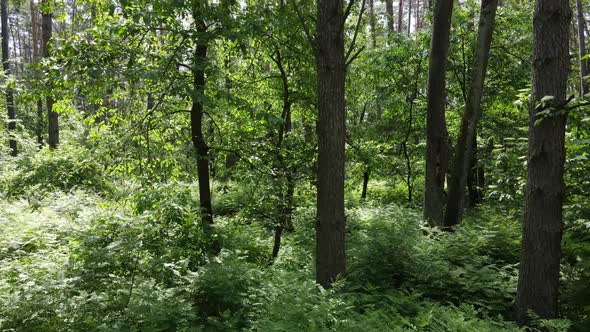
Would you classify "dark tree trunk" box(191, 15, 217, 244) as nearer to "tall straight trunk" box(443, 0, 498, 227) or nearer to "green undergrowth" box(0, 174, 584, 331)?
"green undergrowth" box(0, 174, 584, 331)

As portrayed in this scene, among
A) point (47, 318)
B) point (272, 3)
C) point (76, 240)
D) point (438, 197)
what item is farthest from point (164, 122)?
point (438, 197)

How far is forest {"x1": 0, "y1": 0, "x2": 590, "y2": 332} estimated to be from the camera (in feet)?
13.4

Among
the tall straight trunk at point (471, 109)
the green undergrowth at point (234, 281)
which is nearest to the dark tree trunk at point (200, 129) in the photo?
the green undergrowth at point (234, 281)

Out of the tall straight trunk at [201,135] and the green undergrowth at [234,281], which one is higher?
the tall straight trunk at [201,135]

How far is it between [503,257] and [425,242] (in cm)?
143

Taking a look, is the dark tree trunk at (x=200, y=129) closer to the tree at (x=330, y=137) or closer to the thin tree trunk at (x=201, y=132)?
the thin tree trunk at (x=201, y=132)

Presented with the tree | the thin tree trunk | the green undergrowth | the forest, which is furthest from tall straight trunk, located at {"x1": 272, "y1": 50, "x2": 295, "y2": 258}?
the tree

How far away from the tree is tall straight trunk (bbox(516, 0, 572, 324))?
1.91m

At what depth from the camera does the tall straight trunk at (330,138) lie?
4312 millimetres

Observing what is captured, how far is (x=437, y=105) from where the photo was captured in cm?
720

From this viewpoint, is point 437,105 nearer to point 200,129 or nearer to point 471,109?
point 471,109

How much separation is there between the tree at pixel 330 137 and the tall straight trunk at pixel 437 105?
340 centimetres

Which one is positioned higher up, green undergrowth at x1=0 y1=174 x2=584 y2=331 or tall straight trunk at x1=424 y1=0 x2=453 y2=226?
tall straight trunk at x1=424 y1=0 x2=453 y2=226

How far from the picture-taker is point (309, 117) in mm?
8672
